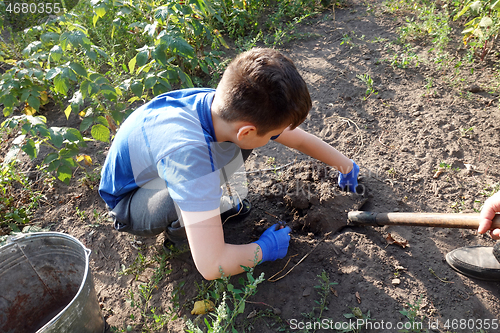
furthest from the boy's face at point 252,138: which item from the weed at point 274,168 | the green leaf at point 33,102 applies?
the green leaf at point 33,102

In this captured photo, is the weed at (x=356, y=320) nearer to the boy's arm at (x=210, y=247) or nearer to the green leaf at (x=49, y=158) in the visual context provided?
the boy's arm at (x=210, y=247)

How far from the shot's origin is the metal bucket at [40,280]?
1.61 metres

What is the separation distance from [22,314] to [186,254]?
3.07ft

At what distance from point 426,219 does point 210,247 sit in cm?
102

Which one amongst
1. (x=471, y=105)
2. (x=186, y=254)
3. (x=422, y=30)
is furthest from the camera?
(x=422, y=30)

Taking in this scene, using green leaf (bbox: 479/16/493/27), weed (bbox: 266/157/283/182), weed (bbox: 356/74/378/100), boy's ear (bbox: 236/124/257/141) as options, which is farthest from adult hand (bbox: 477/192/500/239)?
green leaf (bbox: 479/16/493/27)

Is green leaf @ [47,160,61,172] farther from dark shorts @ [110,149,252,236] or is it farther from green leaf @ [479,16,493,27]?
green leaf @ [479,16,493,27]

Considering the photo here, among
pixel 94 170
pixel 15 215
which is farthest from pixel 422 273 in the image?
pixel 15 215

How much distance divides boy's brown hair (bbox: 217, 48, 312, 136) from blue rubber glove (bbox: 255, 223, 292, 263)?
607mm

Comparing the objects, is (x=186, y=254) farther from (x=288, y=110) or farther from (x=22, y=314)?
(x=288, y=110)

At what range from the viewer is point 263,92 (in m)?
1.38

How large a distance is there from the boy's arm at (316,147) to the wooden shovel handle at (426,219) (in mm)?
328

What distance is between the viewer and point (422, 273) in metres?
1.75

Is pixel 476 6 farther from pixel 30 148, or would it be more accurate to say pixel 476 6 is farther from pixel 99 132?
pixel 30 148
